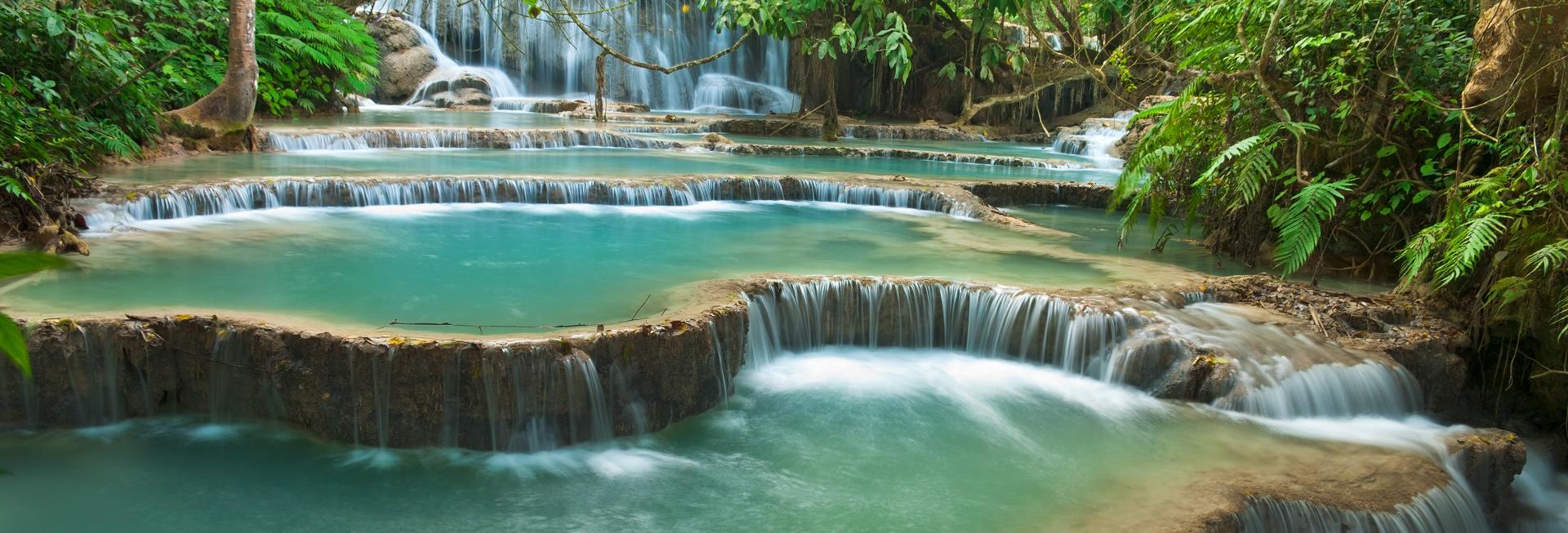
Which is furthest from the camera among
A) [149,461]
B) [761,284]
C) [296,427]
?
[761,284]

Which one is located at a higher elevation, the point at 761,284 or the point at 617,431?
the point at 761,284

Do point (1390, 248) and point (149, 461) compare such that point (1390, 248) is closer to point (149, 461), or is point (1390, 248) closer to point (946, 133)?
point (149, 461)

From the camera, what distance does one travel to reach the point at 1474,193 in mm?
5582

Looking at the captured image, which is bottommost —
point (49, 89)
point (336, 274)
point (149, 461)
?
point (149, 461)

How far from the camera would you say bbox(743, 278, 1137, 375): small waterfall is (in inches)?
234

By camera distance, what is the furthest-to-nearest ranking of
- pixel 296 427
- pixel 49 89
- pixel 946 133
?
pixel 946 133 → pixel 49 89 → pixel 296 427

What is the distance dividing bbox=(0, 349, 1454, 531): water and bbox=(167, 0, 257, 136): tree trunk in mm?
7697

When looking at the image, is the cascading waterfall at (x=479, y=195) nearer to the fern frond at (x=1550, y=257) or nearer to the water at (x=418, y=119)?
the water at (x=418, y=119)

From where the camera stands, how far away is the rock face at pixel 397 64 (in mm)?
21109

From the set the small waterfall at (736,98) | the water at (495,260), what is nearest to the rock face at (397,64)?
the small waterfall at (736,98)

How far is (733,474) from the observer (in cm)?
462

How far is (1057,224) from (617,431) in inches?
253

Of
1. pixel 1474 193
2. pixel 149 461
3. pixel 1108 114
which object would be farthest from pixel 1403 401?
pixel 1108 114

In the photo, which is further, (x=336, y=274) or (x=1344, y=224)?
(x=1344, y=224)
